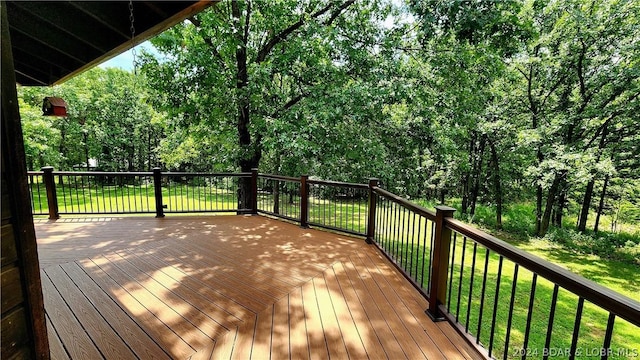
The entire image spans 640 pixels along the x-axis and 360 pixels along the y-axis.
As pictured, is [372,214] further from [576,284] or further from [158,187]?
[158,187]

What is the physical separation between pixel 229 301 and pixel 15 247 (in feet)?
5.99

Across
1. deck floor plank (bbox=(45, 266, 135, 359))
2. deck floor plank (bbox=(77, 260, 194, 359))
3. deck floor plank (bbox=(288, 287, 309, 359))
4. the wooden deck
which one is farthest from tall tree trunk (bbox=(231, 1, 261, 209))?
deck floor plank (bbox=(288, 287, 309, 359))

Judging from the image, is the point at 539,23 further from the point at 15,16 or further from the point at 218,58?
the point at 15,16

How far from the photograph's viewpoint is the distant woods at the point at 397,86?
5516 mm

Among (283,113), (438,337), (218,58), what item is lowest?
(438,337)

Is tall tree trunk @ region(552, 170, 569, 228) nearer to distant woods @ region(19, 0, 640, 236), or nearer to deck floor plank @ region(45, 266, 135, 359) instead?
distant woods @ region(19, 0, 640, 236)

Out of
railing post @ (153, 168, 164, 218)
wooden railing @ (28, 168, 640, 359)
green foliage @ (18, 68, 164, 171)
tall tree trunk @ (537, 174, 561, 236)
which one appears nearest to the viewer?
wooden railing @ (28, 168, 640, 359)

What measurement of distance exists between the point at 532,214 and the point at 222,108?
15.3 m

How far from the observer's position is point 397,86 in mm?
5520

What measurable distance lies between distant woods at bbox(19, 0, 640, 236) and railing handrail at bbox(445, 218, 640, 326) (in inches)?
111

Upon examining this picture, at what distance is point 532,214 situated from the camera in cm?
1404

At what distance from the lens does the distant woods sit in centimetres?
552

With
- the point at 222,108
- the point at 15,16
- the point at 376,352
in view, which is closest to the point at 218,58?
the point at 222,108

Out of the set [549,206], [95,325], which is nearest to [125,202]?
[95,325]
